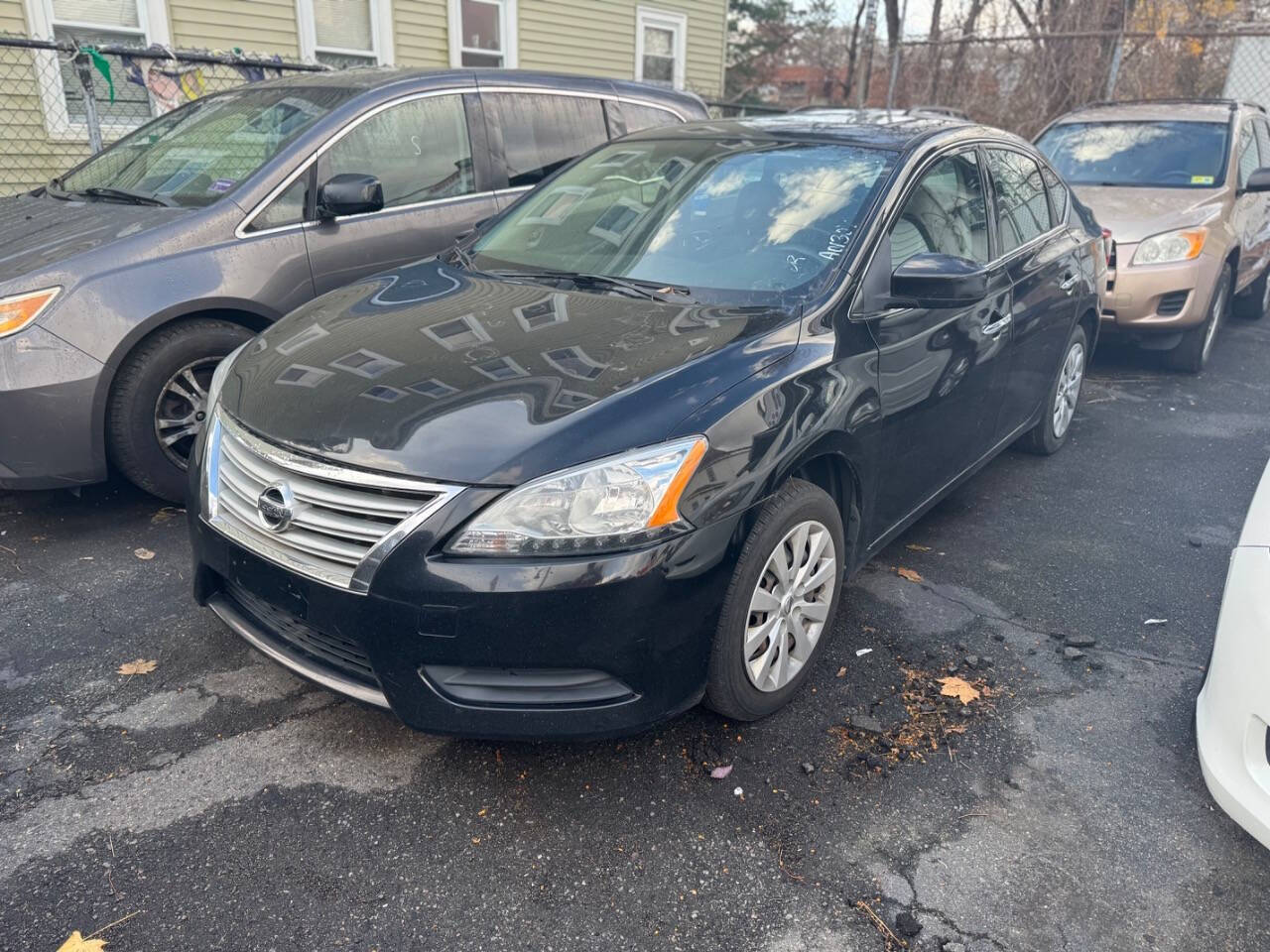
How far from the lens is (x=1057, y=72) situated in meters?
14.0

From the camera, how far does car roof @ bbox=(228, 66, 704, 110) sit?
4867 mm

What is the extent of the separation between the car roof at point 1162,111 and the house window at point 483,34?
7.28 meters

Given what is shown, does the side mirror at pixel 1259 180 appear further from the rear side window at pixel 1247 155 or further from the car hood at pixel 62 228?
the car hood at pixel 62 228

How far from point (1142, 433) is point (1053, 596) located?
8.43 ft

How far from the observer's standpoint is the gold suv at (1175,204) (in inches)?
260

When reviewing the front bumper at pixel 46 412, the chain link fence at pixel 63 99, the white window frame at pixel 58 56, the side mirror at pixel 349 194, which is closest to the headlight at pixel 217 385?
the front bumper at pixel 46 412

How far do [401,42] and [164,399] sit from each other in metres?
9.10

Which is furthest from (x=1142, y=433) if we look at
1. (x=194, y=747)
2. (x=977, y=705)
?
(x=194, y=747)

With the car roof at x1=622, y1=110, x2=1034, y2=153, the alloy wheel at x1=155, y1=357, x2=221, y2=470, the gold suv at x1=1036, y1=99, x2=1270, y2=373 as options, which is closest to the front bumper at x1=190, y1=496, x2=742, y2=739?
the alloy wheel at x1=155, y1=357, x2=221, y2=470

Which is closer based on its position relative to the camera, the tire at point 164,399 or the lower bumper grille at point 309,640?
the lower bumper grille at point 309,640

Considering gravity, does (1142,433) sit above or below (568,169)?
below

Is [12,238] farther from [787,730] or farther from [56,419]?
[787,730]

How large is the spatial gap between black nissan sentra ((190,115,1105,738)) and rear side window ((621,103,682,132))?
7.17 feet

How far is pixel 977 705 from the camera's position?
3.04 meters
